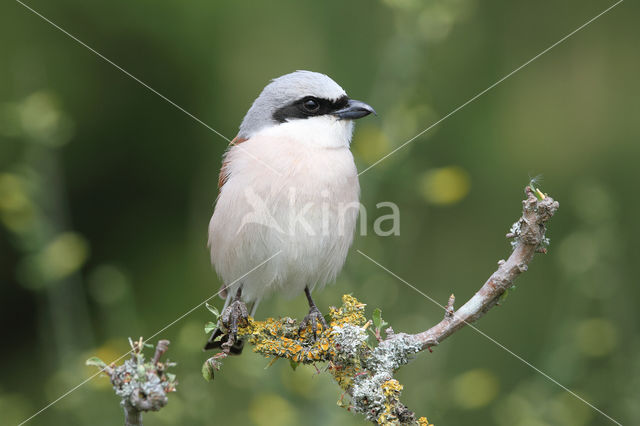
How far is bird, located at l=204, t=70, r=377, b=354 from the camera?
295cm

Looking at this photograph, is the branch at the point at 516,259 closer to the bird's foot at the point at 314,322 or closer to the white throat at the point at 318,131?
the bird's foot at the point at 314,322

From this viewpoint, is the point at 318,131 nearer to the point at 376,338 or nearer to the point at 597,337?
the point at 376,338

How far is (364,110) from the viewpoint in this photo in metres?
3.12

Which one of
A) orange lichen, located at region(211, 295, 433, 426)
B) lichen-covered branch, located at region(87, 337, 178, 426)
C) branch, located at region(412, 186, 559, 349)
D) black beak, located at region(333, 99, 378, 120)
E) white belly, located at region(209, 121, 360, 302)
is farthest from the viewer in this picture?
black beak, located at region(333, 99, 378, 120)

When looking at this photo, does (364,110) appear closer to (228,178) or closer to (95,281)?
(228,178)

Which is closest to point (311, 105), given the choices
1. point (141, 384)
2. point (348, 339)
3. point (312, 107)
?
point (312, 107)

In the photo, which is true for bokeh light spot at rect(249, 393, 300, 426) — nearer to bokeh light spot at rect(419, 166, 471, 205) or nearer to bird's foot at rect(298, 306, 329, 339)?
bird's foot at rect(298, 306, 329, 339)

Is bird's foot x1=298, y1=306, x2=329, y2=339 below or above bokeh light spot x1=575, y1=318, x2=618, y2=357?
above

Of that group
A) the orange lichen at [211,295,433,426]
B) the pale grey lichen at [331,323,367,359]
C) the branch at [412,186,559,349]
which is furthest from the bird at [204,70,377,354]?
the branch at [412,186,559,349]

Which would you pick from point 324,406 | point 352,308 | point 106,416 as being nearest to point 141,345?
point 352,308

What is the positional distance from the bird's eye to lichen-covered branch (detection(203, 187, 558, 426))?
3.51 feet

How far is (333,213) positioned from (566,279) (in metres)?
1.09

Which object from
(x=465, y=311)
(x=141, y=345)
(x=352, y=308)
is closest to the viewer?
(x=141, y=345)

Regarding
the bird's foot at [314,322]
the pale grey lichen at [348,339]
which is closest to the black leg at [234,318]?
the bird's foot at [314,322]
